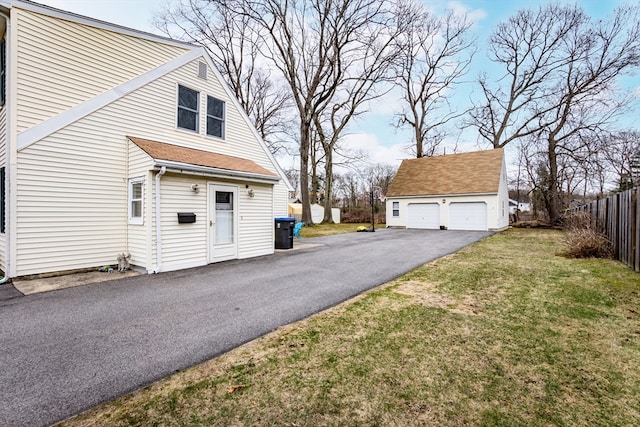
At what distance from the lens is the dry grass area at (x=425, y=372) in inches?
80.4

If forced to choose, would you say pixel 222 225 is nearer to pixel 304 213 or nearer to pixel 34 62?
pixel 34 62

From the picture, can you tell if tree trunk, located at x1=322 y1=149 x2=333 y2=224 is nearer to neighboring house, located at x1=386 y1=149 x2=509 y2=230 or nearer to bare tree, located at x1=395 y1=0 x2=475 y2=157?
neighboring house, located at x1=386 y1=149 x2=509 y2=230

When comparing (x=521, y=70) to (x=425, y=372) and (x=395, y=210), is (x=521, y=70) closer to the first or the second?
(x=395, y=210)

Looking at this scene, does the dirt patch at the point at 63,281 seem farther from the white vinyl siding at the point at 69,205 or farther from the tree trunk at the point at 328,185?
the tree trunk at the point at 328,185

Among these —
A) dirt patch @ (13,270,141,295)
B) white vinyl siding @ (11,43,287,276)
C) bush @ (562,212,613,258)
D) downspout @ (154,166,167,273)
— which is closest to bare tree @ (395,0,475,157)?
bush @ (562,212,613,258)

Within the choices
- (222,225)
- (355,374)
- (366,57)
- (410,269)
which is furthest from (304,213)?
(355,374)

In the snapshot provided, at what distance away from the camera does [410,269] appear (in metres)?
6.75

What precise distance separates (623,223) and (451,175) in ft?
43.9

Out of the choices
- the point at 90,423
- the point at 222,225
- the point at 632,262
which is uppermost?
the point at 222,225

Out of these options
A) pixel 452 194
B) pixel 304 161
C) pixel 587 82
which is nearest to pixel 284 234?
pixel 304 161

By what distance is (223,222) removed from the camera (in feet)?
26.1

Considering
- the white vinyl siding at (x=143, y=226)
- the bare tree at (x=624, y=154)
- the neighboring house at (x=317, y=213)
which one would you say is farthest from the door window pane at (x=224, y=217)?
the bare tree at (x=624, y=154)

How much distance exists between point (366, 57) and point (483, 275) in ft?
57.2

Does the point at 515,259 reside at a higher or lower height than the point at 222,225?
lower
